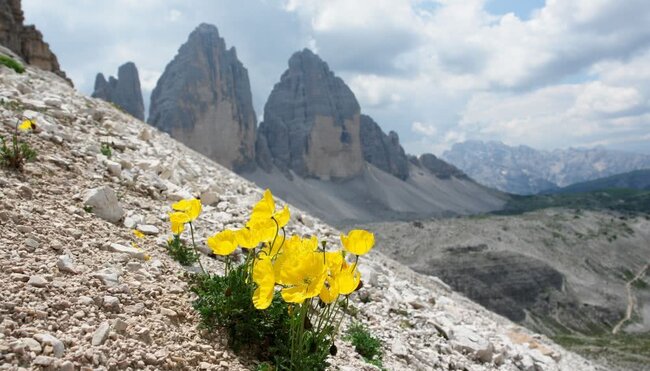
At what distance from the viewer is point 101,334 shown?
4.29 metres

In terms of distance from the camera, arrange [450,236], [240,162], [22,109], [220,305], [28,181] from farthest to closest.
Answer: [240,162] < [450,236] < [22,109] < [28,181] < [220,305]

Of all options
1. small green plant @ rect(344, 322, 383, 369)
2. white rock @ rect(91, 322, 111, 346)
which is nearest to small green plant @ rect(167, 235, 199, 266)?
white rock @ rect(91, 322, 111, 346)

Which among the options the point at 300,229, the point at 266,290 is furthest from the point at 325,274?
the point at 300,229

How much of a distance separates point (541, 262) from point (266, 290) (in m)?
125

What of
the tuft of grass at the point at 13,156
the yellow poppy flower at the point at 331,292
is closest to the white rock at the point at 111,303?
the yellow poppy flower at the point at 331,292

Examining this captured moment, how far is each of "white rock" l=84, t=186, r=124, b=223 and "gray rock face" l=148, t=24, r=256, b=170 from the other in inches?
6714

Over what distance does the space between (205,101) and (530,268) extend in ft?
421

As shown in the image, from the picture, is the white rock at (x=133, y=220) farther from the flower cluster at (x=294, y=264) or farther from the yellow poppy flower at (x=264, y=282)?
the yellow poppy flower at (x=264, y=282)

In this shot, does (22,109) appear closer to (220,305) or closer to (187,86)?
(220,305)

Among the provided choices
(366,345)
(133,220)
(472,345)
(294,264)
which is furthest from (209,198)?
(294,264)

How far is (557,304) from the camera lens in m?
109

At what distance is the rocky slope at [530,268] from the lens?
107 metres

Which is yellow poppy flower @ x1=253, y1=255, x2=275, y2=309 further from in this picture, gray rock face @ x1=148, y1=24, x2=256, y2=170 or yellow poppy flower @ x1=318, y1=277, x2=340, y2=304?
gray rock face @ x1=148, y1=24, x2=256, y2=170

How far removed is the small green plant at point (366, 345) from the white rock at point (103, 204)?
417 centimetres
